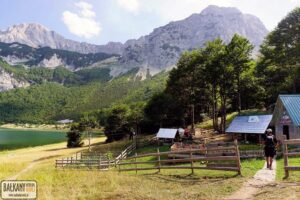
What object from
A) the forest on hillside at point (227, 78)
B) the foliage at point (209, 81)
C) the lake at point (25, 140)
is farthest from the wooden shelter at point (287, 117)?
the lake at point (25, 140)

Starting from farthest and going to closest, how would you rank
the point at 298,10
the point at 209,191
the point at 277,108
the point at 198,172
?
the point at 298,10 < the point at 277,108 < the point at 198,172 < the point at 209,191

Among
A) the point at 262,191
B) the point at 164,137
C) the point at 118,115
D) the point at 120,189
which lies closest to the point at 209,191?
the point at 262,191

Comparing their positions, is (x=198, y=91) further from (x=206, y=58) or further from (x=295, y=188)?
(x=295, y=188)

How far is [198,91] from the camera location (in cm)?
6456

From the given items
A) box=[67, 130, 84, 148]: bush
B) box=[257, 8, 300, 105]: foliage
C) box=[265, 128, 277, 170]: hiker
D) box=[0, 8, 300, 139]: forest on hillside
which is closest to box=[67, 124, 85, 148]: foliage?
box=[67, 130, 84, 148]: bush

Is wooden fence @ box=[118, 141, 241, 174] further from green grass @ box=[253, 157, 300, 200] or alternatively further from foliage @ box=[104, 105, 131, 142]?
foliage @ box=[104, 105, 131, 142]

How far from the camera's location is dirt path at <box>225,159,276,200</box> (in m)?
13.5

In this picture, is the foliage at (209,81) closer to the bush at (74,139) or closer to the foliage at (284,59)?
the foliage at (284,59)

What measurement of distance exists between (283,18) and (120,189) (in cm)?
4602

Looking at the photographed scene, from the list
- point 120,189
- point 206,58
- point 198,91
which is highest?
point 206,58
